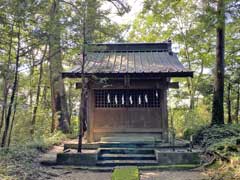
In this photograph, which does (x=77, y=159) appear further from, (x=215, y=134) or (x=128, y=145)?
(x=215, y=134)

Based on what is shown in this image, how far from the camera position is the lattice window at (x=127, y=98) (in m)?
9.85

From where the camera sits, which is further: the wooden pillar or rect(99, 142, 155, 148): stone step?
the wooden pillar

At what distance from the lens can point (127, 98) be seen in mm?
9930

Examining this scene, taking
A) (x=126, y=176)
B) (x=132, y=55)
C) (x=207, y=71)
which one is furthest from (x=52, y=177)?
(x=207, y=71)

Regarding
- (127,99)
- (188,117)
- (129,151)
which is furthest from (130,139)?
(188,117)

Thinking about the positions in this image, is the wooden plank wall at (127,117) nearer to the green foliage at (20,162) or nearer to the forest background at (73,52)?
the forest background at (73,52)

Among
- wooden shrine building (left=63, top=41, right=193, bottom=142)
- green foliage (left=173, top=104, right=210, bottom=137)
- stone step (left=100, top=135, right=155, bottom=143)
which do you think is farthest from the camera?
green foliage (left=173, top=104, right=210, bottom=137)

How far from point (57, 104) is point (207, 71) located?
32.6ft

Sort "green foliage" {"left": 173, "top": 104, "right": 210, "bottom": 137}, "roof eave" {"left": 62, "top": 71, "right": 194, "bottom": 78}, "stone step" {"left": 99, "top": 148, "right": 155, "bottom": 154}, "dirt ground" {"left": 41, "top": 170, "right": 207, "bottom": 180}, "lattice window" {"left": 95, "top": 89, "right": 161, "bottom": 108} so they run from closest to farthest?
"dirt ground" {"left": 41, "top": 170, "right": 207, "bottom": 180} → "stone step" {"left": 99, "top": 148, "right": 155, "bottom": 154} → "roof eave" {"left": 62, "top": 71, "right": 194, "bottom": 78} → "lattice window" {"left": 95, "top": 89, "right": 161, "bottom": 108} → "green foliage" {"left": 173, "top": 104, "right": 210, "bottom": 137}

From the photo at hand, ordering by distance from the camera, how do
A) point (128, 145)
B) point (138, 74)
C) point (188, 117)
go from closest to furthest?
point (128, 145) → point (138, 74) → point (188, 117)

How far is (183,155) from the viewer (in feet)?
23.2

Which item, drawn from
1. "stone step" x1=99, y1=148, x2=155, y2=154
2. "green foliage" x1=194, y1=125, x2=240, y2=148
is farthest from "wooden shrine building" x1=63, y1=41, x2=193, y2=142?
"stone step" x1=99, y1=148, x2=155, y2=154

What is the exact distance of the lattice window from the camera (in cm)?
985

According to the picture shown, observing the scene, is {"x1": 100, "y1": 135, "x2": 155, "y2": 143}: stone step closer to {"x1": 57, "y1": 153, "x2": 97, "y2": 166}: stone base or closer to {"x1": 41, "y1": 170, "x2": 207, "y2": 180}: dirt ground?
{"x1": 57, "y1": 153, "x2": 97, "y2": 166}: stone base
